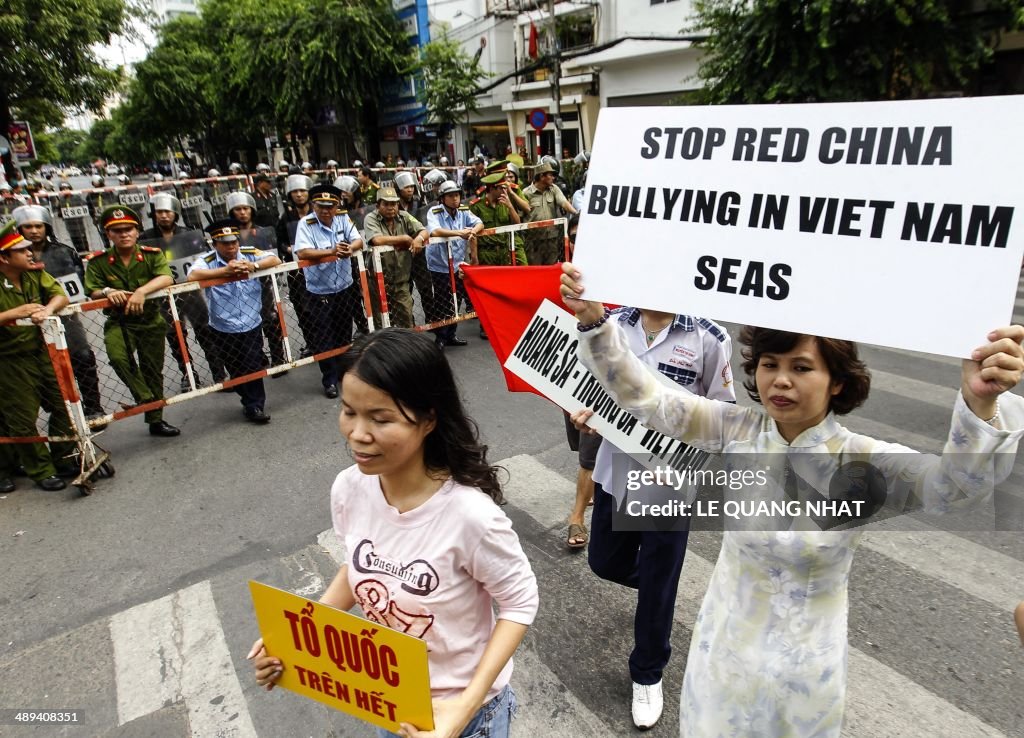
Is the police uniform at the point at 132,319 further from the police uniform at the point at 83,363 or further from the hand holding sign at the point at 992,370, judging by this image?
the hand holding sign at the point at 992,370

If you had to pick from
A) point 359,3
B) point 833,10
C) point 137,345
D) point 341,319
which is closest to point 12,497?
point 137,345

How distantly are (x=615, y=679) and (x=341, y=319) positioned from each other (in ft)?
16.6

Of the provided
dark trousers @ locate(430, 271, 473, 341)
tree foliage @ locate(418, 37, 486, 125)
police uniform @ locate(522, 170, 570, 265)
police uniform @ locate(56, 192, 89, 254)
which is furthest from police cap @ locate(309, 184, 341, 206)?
Answer: tree foliage @ locate(418, 37, 486, 125)

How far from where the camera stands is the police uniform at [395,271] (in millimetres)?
7449

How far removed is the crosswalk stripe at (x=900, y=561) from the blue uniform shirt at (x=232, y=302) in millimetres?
2972

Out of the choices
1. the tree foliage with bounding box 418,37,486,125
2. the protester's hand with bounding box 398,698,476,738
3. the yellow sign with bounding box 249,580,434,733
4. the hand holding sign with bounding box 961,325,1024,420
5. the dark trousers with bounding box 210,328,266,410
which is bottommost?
the dark trousers with bounding box 210,328,266,410

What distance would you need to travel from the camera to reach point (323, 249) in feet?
21.9

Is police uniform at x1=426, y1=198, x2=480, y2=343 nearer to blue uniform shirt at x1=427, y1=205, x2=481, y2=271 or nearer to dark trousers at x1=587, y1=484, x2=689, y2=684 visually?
blue uniform shirt at x1=427, y1=205, x2=481, y2=271

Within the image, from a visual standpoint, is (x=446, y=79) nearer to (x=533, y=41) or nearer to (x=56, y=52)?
(x=533, y=41)

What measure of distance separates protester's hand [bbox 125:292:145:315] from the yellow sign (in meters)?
4.76

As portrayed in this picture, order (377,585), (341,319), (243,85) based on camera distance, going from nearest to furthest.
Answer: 1. (377,585)
2. (341,319)
3. (243,85)

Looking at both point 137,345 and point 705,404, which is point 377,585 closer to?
point 705,404

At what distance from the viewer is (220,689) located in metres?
3.01

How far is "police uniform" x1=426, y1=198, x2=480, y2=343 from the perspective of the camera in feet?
26.4
